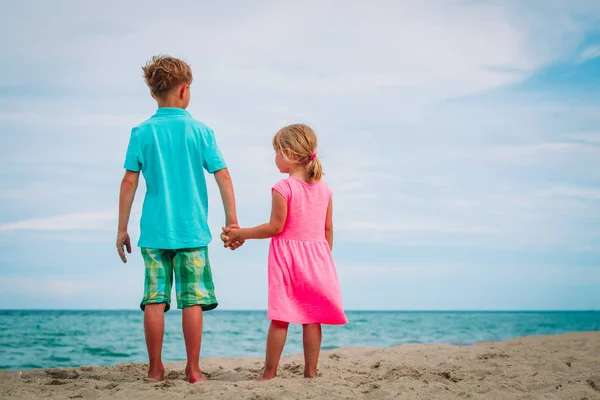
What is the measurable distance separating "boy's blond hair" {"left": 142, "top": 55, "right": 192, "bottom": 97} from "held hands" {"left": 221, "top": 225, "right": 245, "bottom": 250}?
1.03 metres

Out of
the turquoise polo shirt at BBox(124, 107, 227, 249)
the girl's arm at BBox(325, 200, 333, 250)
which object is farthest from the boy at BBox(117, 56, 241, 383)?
the girl's arm at BBox(325, 200, 333, 250)

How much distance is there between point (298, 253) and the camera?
3957 millimetres

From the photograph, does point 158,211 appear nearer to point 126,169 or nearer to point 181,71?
point 126,169

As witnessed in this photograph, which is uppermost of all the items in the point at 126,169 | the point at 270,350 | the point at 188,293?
the point at 126,169

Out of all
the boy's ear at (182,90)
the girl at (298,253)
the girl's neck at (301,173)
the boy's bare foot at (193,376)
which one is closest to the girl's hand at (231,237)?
the girl at (298,253)

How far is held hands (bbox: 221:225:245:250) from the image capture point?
13.3 feet

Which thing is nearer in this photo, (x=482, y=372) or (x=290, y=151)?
(x=290, y=151)

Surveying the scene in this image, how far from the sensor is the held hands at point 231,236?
159 inches

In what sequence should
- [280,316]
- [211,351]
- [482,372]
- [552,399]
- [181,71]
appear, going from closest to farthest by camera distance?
[552,399] < [280,316] < [181,71] < [482,372] < [211,351]

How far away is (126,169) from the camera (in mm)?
4059

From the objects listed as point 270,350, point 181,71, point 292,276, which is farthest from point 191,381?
point 181,71

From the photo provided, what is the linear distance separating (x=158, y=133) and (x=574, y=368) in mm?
3653

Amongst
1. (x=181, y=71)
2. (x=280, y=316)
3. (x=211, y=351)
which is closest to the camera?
(x=280, y=316)

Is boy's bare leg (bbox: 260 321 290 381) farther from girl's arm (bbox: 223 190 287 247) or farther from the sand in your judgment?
girl's arm (bbox: 223 190 287 247)
